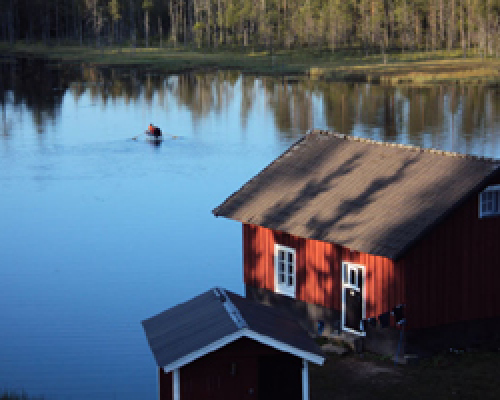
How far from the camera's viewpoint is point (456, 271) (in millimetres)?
21953

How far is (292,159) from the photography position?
88.1ft

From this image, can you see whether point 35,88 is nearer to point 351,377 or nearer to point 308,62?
point 308,62

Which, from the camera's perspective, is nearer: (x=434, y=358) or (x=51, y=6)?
(x=434, y=358)

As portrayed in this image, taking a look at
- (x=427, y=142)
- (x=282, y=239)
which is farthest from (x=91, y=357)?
(x=427, y=142)

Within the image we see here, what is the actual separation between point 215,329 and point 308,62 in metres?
119

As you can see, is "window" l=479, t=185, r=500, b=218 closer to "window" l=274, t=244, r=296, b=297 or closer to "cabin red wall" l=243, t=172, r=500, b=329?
"cabin red wall" l=243, t=172, r=500, b=329

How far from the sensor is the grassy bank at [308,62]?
105 m

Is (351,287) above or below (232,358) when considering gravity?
below

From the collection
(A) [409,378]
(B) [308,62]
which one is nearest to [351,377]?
(A) [409,378]

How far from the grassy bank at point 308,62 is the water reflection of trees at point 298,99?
563 cm

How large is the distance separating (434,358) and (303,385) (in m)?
5.53

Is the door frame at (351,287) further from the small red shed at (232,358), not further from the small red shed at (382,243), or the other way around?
the small red shed at (232,358)

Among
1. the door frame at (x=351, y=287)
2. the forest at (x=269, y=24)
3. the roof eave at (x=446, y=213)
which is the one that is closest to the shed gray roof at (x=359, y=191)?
the roof eave at (x=446, y=213)

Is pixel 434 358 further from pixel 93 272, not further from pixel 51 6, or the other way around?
pixel 51 6
